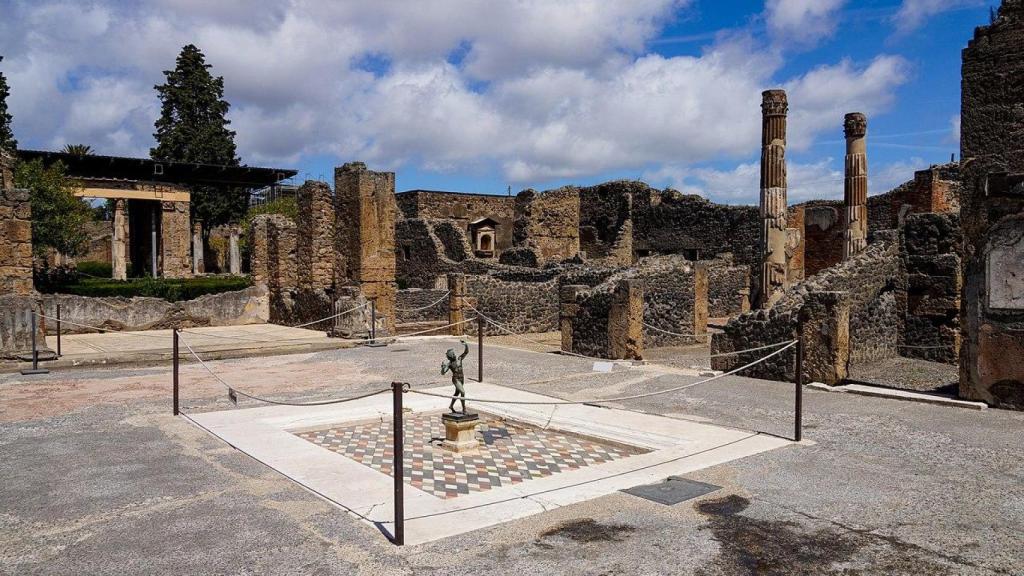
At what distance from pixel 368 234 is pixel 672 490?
1153 centimetres

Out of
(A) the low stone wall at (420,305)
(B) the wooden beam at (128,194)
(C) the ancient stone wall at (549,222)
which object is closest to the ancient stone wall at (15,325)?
(A) the low stone wall at (420,305)

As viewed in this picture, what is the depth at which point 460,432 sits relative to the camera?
6.68 metres

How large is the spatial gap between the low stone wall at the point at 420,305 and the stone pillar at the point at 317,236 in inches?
148

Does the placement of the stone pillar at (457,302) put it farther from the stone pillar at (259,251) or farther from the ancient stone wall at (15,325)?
the ancient stone wall at (15,325)

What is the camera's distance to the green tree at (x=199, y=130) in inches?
1567

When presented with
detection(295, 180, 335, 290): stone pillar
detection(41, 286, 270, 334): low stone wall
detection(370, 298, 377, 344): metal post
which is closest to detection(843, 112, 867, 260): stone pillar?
detection(370, 298, 377, 344): metal post

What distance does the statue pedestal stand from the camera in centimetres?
665

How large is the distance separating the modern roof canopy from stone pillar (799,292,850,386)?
29.7 metres

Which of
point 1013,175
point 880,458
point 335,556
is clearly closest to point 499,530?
point 335,556

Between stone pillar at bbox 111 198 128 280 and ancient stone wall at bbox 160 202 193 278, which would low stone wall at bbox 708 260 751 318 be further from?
stone pillar at bbox 111 198 128 280

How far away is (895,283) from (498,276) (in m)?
12.4

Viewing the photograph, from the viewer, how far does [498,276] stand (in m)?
22.8

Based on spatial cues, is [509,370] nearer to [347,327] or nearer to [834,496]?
[347,327]

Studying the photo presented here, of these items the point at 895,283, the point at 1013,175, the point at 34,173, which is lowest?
the point at 895,283
